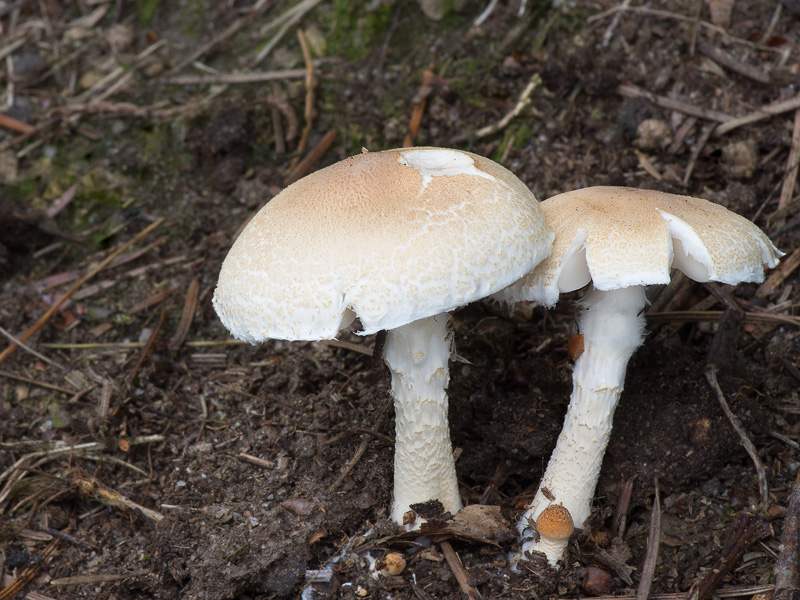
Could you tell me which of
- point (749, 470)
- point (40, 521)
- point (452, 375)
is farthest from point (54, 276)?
point (749, 470)

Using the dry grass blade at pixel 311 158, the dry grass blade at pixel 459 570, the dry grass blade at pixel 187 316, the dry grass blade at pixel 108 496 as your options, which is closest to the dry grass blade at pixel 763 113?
the dry grass blade at pixel 311 158

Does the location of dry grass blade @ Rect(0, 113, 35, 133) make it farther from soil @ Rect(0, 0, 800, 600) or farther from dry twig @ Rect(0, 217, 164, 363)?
dry twig @ Rect(0, 217, 164, 363)

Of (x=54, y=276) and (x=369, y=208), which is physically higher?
(x=369, y=208)

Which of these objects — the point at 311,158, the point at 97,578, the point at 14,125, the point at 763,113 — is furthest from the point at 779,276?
the point at 14,125

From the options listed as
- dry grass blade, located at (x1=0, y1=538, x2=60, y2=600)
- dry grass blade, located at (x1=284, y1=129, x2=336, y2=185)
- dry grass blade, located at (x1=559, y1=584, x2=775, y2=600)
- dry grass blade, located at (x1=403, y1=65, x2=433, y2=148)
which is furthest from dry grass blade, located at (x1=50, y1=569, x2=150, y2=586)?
dry grass blade, located at (x1=403, y1=65, x2=433, y2=148)

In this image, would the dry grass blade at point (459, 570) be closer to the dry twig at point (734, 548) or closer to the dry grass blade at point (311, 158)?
the dry twig at point (734, 548)

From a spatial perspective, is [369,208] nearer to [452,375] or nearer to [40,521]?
[452,375]
